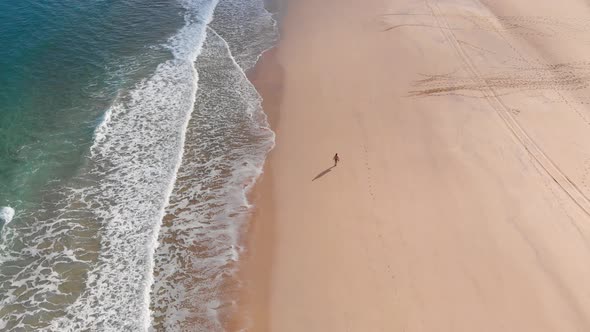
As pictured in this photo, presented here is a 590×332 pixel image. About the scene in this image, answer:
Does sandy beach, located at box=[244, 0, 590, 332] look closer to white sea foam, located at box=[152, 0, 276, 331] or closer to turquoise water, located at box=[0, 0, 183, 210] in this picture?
white sea foam, located at box=[152, 0, 276, 331]

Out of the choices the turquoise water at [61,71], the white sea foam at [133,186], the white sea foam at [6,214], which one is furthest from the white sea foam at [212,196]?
the white sea foam at [6,214]

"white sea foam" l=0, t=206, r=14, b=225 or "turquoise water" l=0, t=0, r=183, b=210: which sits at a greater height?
"turquoise water" l=0, t=0, r=183, b=210

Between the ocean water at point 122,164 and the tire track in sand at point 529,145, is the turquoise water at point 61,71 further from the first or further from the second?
the tire track in sand at point 529,145

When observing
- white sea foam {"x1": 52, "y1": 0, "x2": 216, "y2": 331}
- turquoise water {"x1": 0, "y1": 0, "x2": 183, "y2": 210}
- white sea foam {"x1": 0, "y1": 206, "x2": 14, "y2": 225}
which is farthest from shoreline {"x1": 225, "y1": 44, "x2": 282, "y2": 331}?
white sea foam {"x1": 0, "y1": 206, "x2": 14, "y2": 225}

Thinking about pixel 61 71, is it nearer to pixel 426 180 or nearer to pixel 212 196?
pixel 212 196

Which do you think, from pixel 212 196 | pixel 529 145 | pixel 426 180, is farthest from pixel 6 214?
pixel 529 145

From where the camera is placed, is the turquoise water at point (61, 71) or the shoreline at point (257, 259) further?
the turquoise water at point (61, 71)

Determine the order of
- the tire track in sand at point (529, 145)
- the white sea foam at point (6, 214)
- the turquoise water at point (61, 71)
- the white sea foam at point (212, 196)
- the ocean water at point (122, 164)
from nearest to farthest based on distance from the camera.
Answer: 1. the white sea foam at point (212, 196)
2. the ocean water at point (122, 164)
3. the white sea foam at point (6, 214)
4. the tire track in sand at point (529, 145)
5. the turquoise water at point (61, 71)
